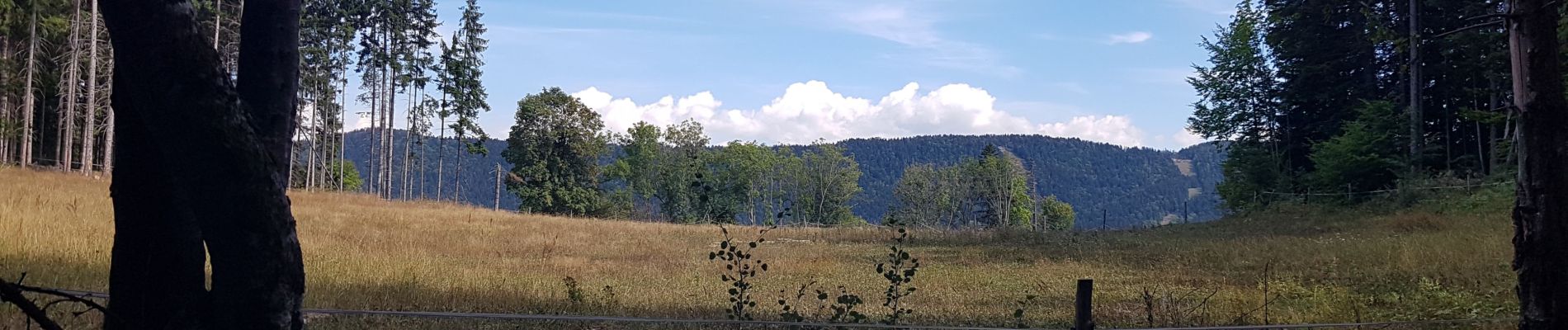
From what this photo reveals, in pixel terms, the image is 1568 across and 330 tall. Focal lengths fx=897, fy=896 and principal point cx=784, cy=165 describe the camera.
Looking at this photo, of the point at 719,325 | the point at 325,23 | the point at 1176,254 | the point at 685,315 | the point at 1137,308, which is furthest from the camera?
the point at 325,23

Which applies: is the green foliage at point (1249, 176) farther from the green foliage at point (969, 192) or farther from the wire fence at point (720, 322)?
the green foliage at point (969, 192)

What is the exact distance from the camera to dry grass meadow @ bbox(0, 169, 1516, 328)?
9305 mm

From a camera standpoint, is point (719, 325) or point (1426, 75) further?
point (1426, 75)

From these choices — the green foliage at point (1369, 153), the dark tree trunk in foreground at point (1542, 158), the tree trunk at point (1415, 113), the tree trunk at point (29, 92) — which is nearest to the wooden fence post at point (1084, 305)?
the dark tree trunk in foreground at point (1542, 158)

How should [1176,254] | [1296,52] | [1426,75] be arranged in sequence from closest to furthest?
[1176,254] < [1426,75] < [1296,52]

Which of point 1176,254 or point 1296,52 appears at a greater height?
point 1296,52

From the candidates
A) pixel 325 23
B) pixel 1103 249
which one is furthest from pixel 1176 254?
pixel 325 23

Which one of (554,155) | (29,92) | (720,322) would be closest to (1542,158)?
(720,322)

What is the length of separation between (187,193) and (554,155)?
65428 mm

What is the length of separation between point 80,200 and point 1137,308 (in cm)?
1946

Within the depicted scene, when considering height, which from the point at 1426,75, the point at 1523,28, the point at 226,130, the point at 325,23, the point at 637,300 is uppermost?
the point at 325,23

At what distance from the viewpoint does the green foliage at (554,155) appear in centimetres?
A: 6519

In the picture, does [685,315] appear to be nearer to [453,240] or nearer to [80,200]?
[453,240]

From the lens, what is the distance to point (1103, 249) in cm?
2202
